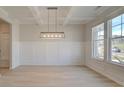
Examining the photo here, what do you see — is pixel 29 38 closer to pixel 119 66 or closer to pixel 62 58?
pixel 62 58

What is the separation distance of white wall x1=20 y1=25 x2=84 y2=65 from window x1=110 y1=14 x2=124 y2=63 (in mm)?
4364

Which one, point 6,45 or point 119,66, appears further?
point 6,45

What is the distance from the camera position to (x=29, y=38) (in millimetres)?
10430

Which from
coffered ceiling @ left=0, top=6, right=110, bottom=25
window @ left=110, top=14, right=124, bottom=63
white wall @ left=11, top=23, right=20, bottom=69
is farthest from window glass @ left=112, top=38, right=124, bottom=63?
white wall @ left=11, top=23, right=20, bottom=69

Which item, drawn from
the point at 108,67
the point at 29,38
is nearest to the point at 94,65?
the point at 108,67

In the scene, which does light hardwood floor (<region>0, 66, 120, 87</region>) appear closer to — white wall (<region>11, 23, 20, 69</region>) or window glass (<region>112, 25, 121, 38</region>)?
window glass (<region>112, 25, 121, 38</region>)

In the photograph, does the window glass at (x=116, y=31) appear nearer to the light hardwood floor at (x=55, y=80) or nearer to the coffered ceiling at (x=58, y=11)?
the coffered ceiling at (x=58, y=11)

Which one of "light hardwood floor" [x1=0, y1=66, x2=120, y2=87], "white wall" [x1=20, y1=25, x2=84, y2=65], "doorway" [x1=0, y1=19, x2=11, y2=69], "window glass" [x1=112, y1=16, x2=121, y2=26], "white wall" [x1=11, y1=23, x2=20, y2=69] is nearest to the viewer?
"light hardwood floor" [x1=0, y1=66, x2=120, y2=87]

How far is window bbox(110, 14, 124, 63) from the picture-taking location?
543 cm

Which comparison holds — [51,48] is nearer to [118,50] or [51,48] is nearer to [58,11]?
[58,11]

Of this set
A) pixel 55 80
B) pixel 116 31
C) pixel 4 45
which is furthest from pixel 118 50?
pixel 4 45
